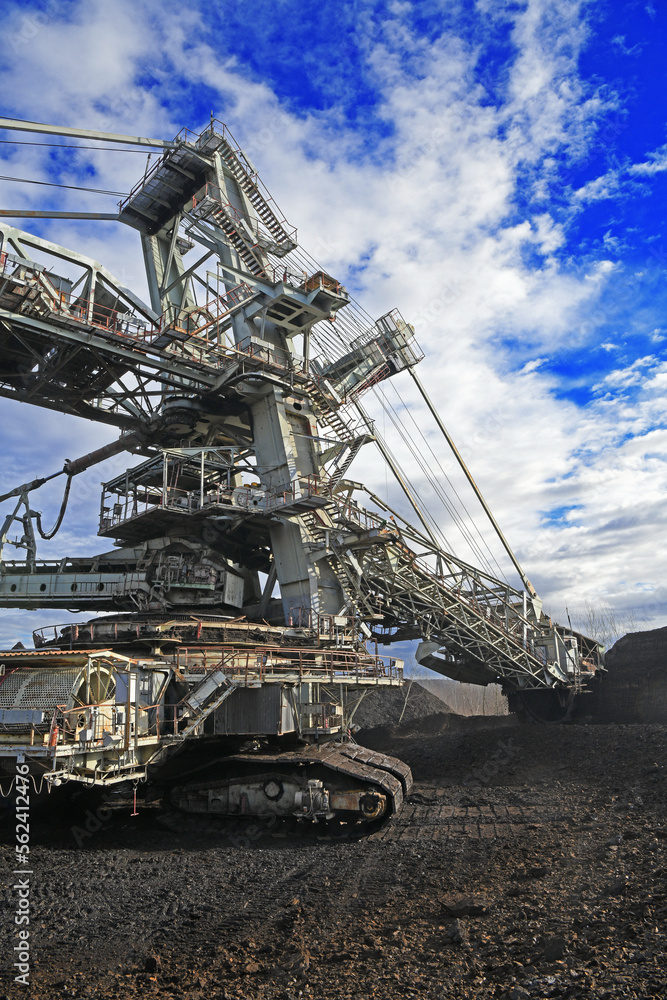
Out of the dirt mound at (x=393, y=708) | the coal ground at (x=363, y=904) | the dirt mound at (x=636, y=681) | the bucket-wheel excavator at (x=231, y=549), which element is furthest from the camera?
the dirt mound at (x=393, y=708)

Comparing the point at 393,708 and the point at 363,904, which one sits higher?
the point at 393,708

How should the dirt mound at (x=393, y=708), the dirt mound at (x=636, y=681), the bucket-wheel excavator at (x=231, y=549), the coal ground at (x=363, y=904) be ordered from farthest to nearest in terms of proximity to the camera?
the dirt mound at (x=393, y=708), the dirt mound at (x=636, y=681), the bucket-wheel excavator at (x=231, y=549), the coal ground at (x=363, y=904)

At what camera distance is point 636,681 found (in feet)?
90.8

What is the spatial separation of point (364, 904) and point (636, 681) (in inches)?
898

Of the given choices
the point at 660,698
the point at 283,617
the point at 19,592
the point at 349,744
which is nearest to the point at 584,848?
the point at 349,744

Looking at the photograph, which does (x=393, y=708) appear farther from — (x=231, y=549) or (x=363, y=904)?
(x=363, y=904)

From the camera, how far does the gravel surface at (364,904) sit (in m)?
6.22

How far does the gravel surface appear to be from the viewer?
245 inches

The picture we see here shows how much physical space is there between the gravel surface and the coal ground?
0.03 meters

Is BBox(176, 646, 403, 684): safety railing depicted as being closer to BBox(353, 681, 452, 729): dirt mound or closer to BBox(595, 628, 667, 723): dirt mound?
BBox(595, 628, 667, 723): dirt mound

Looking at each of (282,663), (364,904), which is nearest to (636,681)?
(282,663)

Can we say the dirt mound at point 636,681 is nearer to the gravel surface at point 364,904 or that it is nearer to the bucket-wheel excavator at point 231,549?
the bucket-wheel excavator at point 231,549

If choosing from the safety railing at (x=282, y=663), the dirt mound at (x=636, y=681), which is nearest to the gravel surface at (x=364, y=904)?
the safety railing at (x=282, y=663)

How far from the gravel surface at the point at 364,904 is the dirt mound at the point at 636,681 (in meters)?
12.4
